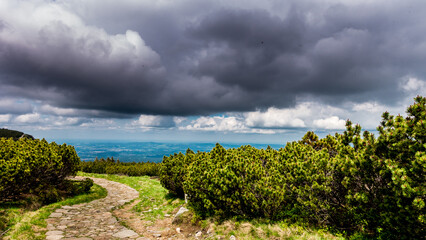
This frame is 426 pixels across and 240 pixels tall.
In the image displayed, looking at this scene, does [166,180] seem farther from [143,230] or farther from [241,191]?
[241,191]

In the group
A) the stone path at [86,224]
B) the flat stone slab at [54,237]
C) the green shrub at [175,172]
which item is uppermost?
the green shrub at [175,172]

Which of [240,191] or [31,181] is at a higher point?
[240,191]

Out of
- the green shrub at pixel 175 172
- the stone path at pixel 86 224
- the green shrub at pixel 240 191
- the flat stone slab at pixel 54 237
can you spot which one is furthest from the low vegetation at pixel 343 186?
the flat stone slab at pixel 54 237

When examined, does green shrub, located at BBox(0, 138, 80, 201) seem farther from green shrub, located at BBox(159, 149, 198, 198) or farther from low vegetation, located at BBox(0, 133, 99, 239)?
green shrub, located at BBox(159, 149, 198, 198)

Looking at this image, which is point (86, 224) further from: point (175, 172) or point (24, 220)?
point (175, 172)

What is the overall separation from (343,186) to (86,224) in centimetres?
1118

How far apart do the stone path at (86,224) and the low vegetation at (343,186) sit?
3608 millimetres

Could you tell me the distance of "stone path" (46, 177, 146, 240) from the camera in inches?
323

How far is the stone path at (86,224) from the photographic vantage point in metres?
8.20

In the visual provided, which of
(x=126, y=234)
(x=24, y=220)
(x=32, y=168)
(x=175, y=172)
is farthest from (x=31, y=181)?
(x=175, y=172)

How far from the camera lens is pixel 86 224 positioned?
377 inches

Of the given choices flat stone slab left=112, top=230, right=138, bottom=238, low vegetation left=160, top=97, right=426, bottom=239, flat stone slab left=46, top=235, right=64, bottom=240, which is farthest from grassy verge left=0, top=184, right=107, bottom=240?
low vegetation left=160, top=97, right=426, bottom=239

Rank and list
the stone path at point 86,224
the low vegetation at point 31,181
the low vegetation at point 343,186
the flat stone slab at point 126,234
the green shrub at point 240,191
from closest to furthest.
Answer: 1. the low vegetation at point 343,186
2. the green shrub at point 240,191
3. the stone path at point 86,224
4. the flat stone slab at point 126,234
5. the low vegetation at point 31,181

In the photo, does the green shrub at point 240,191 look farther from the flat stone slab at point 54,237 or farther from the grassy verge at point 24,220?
the grassy verge at point 24,220
